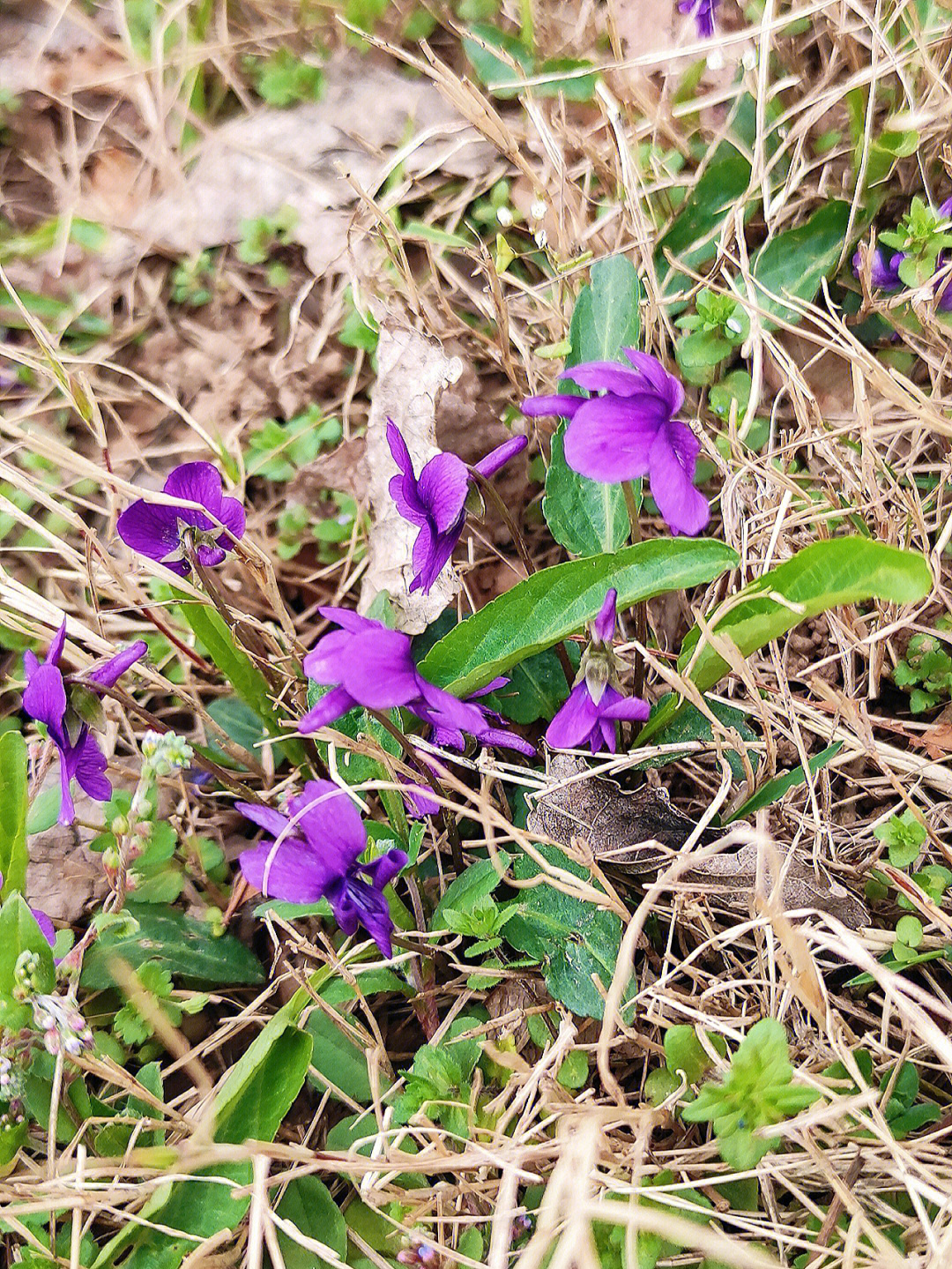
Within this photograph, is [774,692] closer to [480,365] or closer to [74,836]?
[480,365]

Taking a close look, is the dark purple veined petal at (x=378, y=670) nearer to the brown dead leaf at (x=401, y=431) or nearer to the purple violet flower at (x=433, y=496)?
the purple violet flower at (x=433, y=496)

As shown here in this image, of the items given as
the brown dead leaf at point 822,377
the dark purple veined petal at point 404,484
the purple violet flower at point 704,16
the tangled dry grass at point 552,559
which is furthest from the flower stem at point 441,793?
the purple violet flower at point 704,16

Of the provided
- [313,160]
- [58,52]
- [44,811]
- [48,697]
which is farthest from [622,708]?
[58,52]

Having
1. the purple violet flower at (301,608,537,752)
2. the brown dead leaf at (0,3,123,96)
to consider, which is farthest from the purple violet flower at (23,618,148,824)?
the brown dead leaf at (0,3,123,96)

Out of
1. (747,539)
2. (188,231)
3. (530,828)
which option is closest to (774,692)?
(747,539)

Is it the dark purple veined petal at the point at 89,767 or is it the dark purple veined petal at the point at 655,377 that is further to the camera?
the dark purple veined petal at the point at 89,767

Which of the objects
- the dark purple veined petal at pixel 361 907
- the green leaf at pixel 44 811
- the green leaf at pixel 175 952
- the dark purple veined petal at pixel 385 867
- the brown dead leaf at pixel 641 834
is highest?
the dark purple veined petal at pixel 385 867
